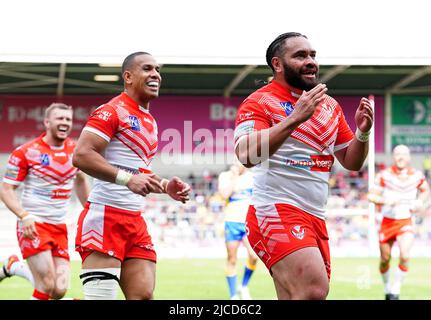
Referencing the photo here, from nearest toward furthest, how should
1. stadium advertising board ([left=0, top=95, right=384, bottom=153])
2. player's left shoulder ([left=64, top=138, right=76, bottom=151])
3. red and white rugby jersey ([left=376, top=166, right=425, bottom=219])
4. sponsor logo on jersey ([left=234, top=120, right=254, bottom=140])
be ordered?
sponsor logo on jersey ([left=234, top=120, right=254, bottom=140]) < player's left shoulder ([left=64, top=138, right=76, bottom=151]) < red and white rugby jersey ([left=376, top=166, right=425, bottom=219]) < stadium advertising board ([left=0, top=95, right=384, bottom=153])

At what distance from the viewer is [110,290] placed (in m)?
5.80

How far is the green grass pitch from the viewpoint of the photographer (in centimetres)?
1229

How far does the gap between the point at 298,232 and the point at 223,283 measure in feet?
30.5

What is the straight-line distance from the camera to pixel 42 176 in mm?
8672

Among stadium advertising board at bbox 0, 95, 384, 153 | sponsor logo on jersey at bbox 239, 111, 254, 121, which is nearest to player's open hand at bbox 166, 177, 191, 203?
sponsor logo on jersey at bbox 239, 111, 254, 121

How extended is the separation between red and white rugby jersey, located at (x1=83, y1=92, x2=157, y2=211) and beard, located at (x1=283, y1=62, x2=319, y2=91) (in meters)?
1.27

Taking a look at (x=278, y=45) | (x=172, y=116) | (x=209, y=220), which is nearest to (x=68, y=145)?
(x=278, y=45)

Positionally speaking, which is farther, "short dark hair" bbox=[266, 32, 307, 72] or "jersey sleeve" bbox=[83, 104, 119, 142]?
"jersey sleeve" bbox=[83, 104, 119, 142]

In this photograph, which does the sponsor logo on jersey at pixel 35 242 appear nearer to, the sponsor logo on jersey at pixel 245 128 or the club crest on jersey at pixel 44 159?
the club crest on jersey at pixel 44 159

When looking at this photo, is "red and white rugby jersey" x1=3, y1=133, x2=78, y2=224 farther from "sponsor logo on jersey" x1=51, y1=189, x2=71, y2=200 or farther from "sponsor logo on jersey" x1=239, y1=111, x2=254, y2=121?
"sponsor logo on jersey" x1=239, y1=111, x2=254, y2=121

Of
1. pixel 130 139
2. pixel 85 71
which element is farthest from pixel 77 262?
pixel 130 139

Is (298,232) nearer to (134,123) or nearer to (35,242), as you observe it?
(134,123)

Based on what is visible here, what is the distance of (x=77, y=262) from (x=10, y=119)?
10.7 m
